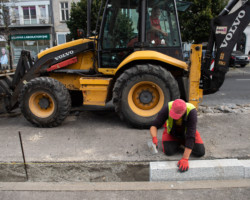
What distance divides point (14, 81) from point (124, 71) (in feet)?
9.21

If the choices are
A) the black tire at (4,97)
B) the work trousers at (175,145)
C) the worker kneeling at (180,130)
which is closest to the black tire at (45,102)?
the black tire at (4,97)

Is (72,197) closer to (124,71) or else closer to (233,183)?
(233,183)

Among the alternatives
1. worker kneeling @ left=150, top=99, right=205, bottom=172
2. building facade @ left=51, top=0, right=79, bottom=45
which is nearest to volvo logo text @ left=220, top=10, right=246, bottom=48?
worker kneeling @ left=150, top=99, right=205, bottom=172

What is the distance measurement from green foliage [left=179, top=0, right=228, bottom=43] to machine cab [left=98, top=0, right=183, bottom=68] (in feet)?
29.5

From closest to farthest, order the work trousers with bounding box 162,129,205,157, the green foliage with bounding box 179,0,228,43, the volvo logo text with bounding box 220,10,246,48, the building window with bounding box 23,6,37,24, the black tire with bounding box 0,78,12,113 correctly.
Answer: the work trousers with bounding box 162,129,205,157, the volvo logo text with bounding box 220,10,246,48, the black tire with bounding box 0,78,12,113, the green foliage with bounding box 179,0,228,43, the building window with bounding box 23,6,37,24

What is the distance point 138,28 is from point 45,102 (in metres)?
2.47

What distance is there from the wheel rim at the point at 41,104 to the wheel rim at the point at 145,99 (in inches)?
66.5

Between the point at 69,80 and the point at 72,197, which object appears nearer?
the point at 72,197

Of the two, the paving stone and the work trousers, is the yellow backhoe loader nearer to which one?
the work trousers

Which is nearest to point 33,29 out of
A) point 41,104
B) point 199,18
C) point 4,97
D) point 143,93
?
point 199,18

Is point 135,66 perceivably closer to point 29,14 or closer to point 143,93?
point 143,93

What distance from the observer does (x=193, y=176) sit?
319 centimetres

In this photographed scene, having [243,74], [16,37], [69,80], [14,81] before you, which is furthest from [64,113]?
[16,37]

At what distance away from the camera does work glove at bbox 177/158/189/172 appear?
124 inches
